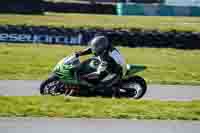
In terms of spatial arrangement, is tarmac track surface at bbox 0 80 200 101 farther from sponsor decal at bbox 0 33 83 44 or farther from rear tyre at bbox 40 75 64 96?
sponsor decal at bbox 0 33 83 44

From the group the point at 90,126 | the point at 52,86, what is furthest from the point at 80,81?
Answer: the point at 90,126

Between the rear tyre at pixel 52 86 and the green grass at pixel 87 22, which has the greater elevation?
the rear tyre at pixel 52 86

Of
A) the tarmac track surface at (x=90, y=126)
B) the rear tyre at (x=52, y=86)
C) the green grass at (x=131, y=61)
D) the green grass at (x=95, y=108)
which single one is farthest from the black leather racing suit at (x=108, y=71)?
the green grass at (x=131, y=61)

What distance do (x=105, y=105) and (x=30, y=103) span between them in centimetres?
127

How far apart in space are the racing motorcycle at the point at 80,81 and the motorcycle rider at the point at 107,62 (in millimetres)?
99

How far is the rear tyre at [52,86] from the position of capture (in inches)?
485

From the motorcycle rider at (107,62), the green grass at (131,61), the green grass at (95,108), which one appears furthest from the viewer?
the green grass at (131,61)

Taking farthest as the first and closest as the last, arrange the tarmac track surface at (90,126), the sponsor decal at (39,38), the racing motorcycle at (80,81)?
the sponsor decal at (39,38), the racing motorcycle at (80,81), the tarmac track surface at (90,126)

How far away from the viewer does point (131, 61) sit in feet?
74.6

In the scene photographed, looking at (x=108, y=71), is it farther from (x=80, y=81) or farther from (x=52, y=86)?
(x=52, y=86)

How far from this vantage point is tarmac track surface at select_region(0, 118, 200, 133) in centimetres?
837

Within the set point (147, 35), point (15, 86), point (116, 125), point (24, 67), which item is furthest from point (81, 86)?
point (147, 35)

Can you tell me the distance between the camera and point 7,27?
26.6 m

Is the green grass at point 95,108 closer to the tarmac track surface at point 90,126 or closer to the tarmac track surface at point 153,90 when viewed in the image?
the tarmac track surface at point 90,126
